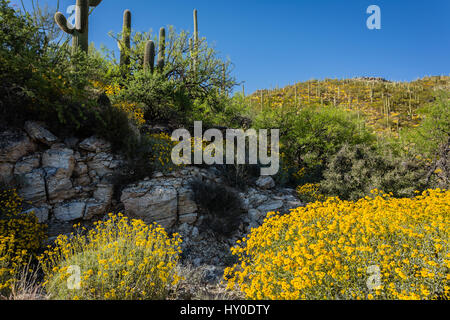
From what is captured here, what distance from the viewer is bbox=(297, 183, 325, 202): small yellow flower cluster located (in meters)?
6.98

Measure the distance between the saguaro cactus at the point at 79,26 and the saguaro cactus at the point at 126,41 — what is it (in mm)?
1700

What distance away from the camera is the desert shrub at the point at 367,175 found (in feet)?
22.1

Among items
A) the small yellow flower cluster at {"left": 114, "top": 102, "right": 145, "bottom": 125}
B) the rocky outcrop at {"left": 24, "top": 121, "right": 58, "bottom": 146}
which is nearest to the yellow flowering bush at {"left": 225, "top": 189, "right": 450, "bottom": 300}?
the rocky outcrop at {"left": 24, "top": 121, "right": 58, "bottom": 146}

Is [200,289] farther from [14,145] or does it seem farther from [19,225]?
[14,145]

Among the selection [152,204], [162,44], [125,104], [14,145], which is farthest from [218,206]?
[162,44]

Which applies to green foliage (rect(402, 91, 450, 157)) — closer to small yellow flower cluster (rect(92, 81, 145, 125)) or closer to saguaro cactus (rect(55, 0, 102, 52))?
small yellow flower cluster (rect(92, 81, 145, 125))

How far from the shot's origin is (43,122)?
5633 mm

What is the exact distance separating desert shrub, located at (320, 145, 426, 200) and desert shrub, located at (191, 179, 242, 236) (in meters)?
3.40

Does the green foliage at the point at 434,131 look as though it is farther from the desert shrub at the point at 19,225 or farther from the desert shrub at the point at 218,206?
the desert shrub at the point at 19,225

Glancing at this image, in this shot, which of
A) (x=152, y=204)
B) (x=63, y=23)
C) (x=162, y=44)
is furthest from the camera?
(x=162, y=44)

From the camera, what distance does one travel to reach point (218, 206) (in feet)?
18.5

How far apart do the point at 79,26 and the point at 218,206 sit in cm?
862

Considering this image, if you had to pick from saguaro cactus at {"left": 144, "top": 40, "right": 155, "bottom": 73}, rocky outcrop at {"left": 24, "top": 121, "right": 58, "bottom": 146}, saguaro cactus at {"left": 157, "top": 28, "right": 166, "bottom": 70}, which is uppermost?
saguaro cactus at {"left": 157, "top": 28, "right": 166, "bottom": 70}

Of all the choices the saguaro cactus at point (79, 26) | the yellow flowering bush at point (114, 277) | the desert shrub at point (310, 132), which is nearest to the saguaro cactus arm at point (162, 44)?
the saguaro cactus at point (79, 26)
